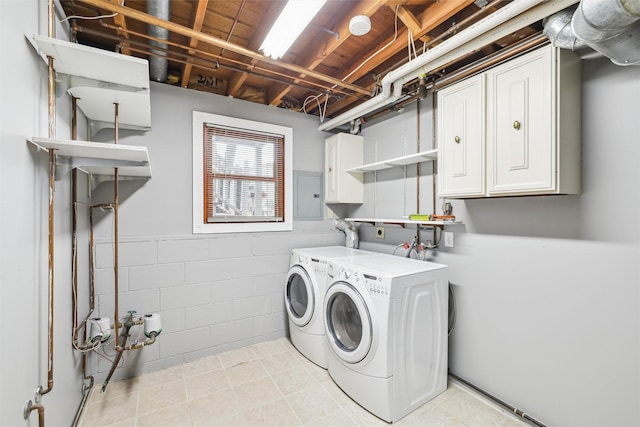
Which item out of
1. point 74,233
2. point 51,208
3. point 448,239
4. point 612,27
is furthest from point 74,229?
point 612,27

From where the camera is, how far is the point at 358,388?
2.00 meters

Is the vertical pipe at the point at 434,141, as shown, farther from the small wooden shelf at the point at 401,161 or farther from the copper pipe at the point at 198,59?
the copper pipe at the point at 198,59

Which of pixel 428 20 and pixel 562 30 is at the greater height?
pixel 428 20

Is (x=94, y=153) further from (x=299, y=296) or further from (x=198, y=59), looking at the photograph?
(x=299, y=296)

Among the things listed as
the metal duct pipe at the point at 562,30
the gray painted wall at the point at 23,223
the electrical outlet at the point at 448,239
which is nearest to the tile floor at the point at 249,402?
the gray painted wall at the point at 23,223

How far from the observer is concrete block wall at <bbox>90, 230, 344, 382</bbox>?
7.64ft

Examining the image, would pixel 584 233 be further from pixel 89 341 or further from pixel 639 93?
pixel 89 341

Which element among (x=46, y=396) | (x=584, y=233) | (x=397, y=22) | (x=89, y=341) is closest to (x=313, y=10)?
(x=397, y=22)

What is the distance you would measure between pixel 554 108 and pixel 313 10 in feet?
4.61

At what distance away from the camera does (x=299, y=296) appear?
285cm

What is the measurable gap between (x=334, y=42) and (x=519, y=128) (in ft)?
4.33

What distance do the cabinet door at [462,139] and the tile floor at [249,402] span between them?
59.4 inches

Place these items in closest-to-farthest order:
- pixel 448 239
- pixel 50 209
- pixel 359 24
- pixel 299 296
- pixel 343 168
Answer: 1. pixel 50 209
2. pixel 359 24
3. pixel 448 239
4. pixel 299 296
5. pixel 343 168

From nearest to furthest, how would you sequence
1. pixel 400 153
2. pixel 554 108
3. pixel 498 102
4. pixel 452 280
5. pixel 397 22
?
pixel 554 108, pixel 498 102, pixel 397 22, pixel 452 280, pixel 400 153
